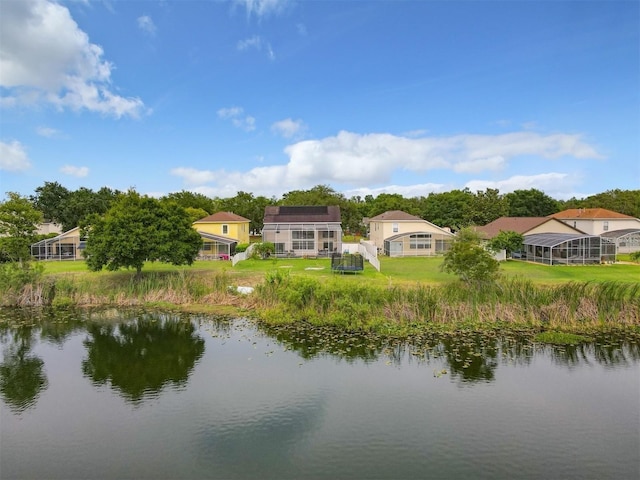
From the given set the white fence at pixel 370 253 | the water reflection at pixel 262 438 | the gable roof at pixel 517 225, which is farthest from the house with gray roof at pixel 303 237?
the water reflection at pixel 262 438

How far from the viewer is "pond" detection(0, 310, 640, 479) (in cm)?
880

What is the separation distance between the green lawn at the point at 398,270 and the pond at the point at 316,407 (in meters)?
9.89

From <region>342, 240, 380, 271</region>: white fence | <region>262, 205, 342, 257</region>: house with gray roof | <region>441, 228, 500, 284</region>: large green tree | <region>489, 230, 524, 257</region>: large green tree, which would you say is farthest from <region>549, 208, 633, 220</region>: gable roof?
<region>441, 228, 500, 284</region>: large green tree

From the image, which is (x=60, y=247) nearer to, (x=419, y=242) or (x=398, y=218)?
(x=398, y=218)

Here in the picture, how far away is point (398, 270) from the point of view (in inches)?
1244

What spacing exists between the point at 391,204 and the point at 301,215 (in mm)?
26833

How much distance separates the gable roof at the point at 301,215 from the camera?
42594 millimetres

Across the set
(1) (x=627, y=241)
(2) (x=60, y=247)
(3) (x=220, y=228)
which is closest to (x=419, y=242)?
(3) (x=220, y=228)

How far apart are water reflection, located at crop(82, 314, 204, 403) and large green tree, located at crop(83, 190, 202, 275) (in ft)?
16.2

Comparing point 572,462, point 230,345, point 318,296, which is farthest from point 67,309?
point 572,462

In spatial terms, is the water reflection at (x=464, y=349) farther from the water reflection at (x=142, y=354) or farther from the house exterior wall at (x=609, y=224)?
the house exterior wall at (x=609, y=224)

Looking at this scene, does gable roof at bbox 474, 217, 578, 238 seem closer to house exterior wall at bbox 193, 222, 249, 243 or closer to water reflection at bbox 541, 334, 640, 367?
water reflection at bbox 541, 334, 640, 367

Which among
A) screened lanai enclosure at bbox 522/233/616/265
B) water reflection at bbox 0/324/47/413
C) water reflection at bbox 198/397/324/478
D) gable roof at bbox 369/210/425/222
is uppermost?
gable roof at bbox 369/210/425/222

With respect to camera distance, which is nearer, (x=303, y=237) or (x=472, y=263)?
(x=472, y=263)
